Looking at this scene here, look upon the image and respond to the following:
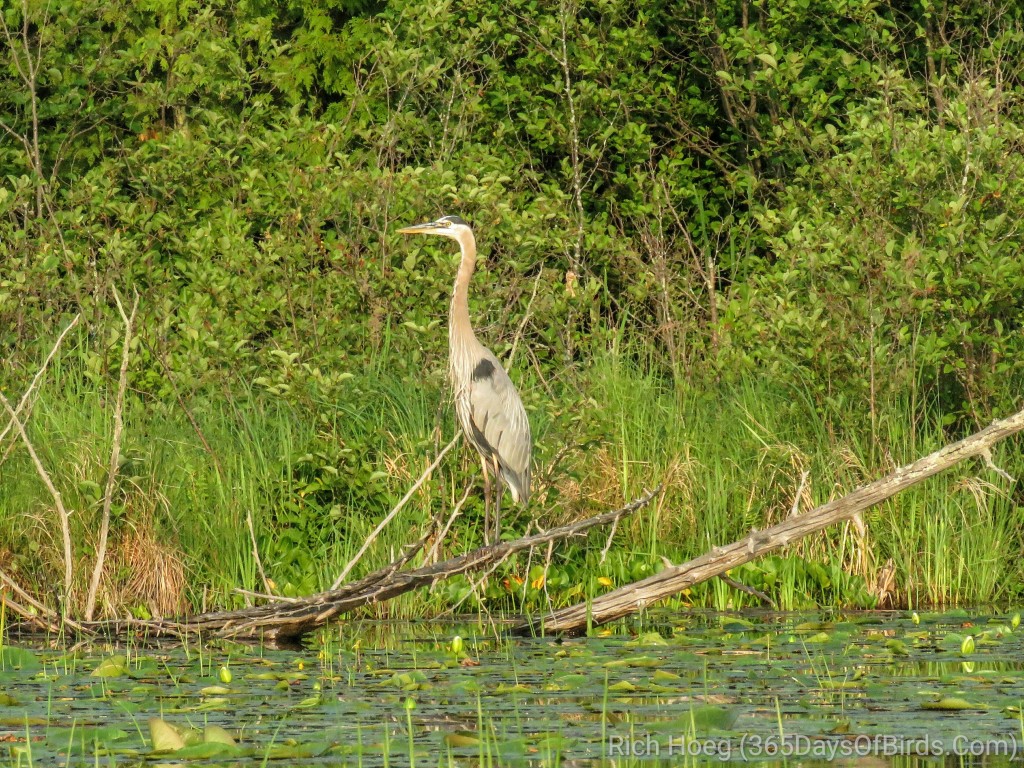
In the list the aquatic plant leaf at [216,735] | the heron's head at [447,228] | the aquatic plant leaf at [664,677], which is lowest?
the aquatic plant leaf at [664,677]

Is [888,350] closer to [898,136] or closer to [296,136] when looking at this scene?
[898,136]

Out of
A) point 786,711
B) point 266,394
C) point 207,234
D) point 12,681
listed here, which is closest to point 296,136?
point 207,234

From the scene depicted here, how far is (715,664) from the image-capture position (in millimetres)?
5785

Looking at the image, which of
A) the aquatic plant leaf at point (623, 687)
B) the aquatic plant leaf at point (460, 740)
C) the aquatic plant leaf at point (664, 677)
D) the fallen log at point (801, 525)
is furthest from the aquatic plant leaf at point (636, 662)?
the aquatic plant leaf at point (460, 740)

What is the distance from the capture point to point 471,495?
8.15m

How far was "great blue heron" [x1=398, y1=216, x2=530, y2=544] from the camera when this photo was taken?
7.89m

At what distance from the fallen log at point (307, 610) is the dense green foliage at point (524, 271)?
831 mm

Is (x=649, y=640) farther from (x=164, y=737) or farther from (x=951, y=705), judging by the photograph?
(x=164, y=737)

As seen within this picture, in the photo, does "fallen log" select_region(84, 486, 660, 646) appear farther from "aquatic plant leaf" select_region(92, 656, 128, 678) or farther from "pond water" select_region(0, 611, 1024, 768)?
"aquatic plant leaf" select_region(92, 656, 128, 678)

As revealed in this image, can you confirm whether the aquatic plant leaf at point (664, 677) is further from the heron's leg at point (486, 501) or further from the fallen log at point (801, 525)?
the heron's leg at point (486, 501)

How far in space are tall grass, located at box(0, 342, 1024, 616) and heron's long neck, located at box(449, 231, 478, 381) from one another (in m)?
0.22

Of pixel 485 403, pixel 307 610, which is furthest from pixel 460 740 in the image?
pixel 485 403

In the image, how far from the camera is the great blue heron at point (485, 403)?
25.9ft

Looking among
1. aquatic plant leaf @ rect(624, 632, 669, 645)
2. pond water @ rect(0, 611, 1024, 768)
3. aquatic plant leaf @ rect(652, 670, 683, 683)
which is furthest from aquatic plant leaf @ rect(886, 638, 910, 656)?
aquatic plant leaf @ rect(652, 670, 683, 683)
